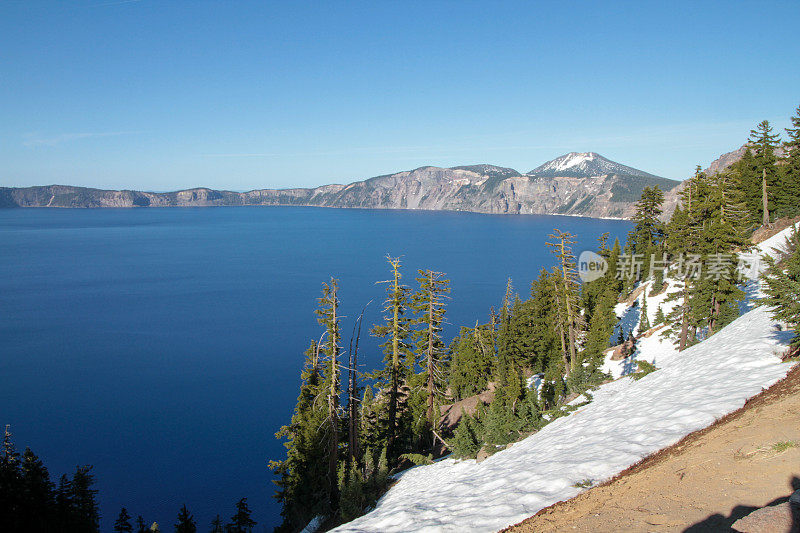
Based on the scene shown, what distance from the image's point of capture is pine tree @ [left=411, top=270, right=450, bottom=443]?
84.1 ft

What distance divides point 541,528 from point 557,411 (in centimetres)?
1045

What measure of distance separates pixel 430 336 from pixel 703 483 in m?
19.4

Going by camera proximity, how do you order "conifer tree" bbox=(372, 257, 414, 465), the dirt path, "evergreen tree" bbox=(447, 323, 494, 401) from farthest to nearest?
"evergreen tree" bbox=(447, 323, 494, 401) → "conifer tree" bbox=(372, 257, 414, 465) → the dirt path

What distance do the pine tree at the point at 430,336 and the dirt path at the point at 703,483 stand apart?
16873mm

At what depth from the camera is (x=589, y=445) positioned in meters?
11.1

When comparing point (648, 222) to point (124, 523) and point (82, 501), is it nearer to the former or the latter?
point (124, 523)

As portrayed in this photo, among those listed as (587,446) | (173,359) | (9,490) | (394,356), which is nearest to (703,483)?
(587,446)

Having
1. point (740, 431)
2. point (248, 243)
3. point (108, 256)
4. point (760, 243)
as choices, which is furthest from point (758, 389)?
point (248, 243)

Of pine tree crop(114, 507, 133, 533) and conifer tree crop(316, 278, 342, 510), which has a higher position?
conifer tree crop(316, 278, 342, 510)

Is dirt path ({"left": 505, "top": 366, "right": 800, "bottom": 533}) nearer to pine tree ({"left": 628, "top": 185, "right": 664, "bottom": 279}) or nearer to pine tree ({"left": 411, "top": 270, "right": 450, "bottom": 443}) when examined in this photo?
pine tree ({"left": 411, "top": 270, "right": 450, "bottom": 443})

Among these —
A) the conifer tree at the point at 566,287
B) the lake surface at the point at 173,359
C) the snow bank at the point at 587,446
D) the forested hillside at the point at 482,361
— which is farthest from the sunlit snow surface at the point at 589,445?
the lake surface at the point at 173,359

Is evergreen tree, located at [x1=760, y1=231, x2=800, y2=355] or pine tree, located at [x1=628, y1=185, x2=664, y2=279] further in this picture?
pine tree, located at [x1=628, y1=185, x2=664, y2=279]

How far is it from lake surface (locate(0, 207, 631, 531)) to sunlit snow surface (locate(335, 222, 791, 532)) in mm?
24703

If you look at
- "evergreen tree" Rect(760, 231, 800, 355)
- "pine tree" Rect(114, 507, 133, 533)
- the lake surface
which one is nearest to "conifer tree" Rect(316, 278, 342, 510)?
"pine tree" Rect(114, 507, 133, 533)
